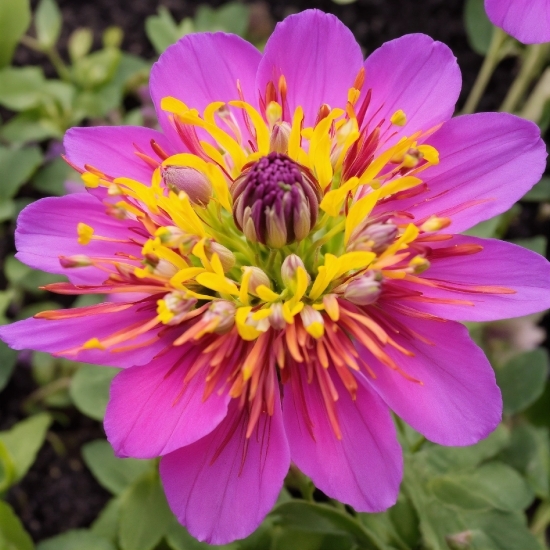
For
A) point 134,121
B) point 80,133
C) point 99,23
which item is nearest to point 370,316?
point 80,133

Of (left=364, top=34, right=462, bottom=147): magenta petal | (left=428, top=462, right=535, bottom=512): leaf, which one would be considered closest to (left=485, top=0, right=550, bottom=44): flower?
(left=364, top=34, right=462, bottom=147): magenta petal

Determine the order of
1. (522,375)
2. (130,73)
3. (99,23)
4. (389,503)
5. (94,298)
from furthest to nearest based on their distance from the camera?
(99,23) → (130,73) → (94,298) → (522,375) → (389,503)

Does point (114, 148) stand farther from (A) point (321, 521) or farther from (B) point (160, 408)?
(A) point (321, 521)

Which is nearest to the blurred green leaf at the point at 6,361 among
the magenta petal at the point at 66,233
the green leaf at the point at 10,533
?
the green leaf at the point at 10,533

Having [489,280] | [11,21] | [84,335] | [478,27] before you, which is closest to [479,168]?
[489,280]

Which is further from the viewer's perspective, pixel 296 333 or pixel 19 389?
pixel 19 389

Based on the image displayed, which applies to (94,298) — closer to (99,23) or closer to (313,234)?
(313,234)

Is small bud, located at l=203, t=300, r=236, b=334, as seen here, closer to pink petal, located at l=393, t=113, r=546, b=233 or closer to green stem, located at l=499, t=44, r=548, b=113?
pink petal, located at l=393, t=113, r=546, b=233
